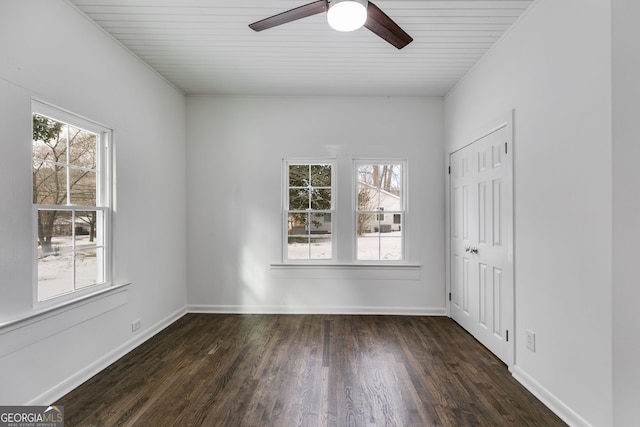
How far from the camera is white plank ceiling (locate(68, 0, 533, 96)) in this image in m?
2.35

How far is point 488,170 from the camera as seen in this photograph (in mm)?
2938

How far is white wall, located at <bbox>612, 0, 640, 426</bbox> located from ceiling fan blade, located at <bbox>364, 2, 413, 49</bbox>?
3.77 feet

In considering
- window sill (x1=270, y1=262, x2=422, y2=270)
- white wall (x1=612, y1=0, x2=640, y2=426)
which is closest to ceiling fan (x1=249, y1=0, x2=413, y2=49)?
white wall (x1=612, y1=0, x2=640, y2=426)

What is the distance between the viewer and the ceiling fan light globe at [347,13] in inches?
68.4

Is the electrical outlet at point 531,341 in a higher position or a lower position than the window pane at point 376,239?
lower

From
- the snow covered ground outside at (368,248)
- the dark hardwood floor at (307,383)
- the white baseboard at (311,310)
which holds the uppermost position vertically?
the snow covered ground outside at (368,248)

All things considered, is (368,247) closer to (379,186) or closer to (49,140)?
(379,186)

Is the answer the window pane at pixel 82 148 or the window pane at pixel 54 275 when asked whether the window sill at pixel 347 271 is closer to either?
the window pane at pixel 54 275

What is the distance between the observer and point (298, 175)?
4.10 metres

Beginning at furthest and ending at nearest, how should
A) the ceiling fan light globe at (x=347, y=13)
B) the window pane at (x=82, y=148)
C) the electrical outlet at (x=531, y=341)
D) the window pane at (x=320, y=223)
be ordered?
1. the window pane at (x=320, y=223)
2. the window pane at (x=82, y=148)
3. the electrical outlet at (x=531, y=341)
4. the ceiling fan light globe at (x=347, y=13)

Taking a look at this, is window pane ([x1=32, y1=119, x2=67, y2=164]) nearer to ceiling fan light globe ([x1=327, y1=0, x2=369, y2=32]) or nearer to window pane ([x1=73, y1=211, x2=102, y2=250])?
window pane ([x1=73, y1=211, x2=102, y2=250])

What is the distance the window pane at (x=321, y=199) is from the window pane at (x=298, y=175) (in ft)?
0.60

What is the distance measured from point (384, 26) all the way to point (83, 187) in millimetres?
2635

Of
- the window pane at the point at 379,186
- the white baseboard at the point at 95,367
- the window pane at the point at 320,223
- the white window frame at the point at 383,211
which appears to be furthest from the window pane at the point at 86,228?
the window pane at the point at 379,186
